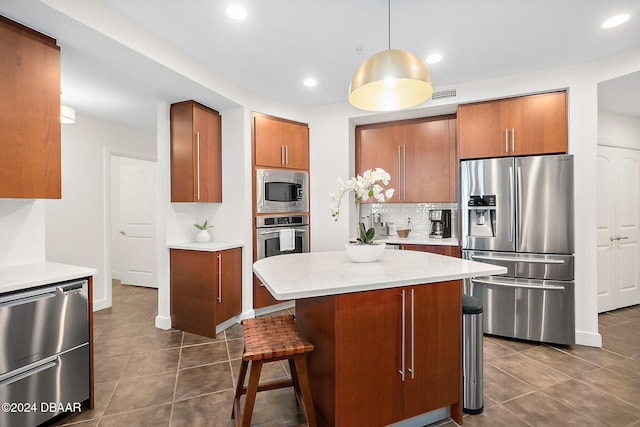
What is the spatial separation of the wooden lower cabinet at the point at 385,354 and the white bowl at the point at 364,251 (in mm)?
419

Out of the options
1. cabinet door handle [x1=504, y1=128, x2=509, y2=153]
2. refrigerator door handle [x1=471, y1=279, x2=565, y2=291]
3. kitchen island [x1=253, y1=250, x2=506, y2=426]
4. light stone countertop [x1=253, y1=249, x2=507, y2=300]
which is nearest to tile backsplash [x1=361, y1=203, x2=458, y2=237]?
Result: refrigerator door handle [x1=471, y1=279, x2=565, y2=291]

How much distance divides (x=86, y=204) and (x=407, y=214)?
164 inches

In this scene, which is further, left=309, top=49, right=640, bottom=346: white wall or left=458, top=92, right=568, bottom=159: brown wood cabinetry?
left=458, top=92, right=568, bottom=159: brown wood cabinetry

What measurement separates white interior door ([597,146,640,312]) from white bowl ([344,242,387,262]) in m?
3.41

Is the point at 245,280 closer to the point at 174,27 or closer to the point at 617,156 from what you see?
the point at 174,27

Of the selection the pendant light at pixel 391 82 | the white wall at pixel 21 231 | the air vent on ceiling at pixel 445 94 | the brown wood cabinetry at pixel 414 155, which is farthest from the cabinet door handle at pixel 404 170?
the white wall at pixel 21 231

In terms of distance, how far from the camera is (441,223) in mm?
3926

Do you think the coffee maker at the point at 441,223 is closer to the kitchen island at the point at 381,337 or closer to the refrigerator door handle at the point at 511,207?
the refrigerator door handle at the point at 511,207

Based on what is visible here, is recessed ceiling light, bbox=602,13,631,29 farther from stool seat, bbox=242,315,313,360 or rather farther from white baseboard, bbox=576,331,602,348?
stool seat, bbox=242,315,313,360

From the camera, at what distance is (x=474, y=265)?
192 centimetres

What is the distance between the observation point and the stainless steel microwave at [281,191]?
3663 millimetres

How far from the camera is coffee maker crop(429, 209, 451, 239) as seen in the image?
3910 millimetres

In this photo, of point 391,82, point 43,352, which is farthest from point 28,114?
point 391,82

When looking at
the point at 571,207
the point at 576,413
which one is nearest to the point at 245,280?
the point at 576,413
